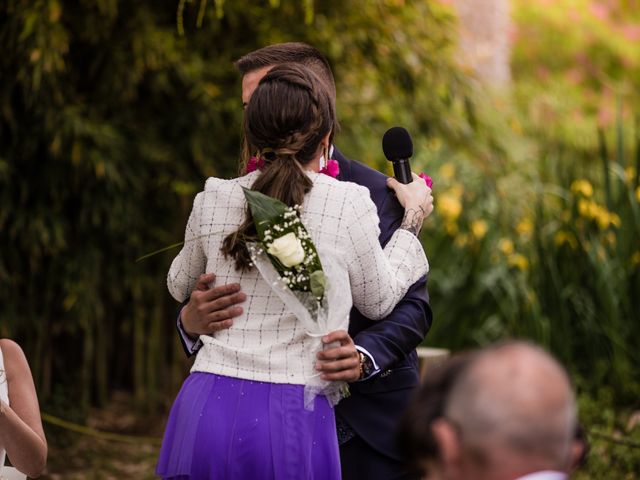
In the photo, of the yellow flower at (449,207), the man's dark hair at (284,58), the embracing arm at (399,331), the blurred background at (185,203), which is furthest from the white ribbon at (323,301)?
the yellow flower at (449,207)

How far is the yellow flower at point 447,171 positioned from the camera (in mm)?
6426

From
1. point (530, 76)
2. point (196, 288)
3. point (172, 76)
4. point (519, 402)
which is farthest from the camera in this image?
point (530, 76)

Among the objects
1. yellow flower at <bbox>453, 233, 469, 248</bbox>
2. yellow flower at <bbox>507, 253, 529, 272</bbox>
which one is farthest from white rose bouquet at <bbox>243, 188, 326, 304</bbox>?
yellow flower at <bbox>453, 233, 469, 248</bbox>

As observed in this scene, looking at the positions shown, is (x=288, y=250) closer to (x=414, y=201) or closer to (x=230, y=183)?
A: (x=230, y=183)

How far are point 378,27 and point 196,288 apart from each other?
3.03 metres

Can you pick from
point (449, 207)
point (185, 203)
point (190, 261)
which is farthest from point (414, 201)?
point (449, 207)

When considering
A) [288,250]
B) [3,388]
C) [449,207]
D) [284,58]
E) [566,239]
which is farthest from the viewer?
[449,207]

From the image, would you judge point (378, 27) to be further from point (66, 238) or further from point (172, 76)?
point (66, 238)

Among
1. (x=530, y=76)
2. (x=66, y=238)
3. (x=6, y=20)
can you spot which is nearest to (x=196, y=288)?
(x=6, y=20)

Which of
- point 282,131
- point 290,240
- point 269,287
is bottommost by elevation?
point 269,287

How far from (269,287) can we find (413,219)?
42cm

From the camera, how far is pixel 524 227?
222 inches

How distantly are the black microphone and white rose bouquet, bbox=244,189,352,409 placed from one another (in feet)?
1.53

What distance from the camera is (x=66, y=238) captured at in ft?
16.1
